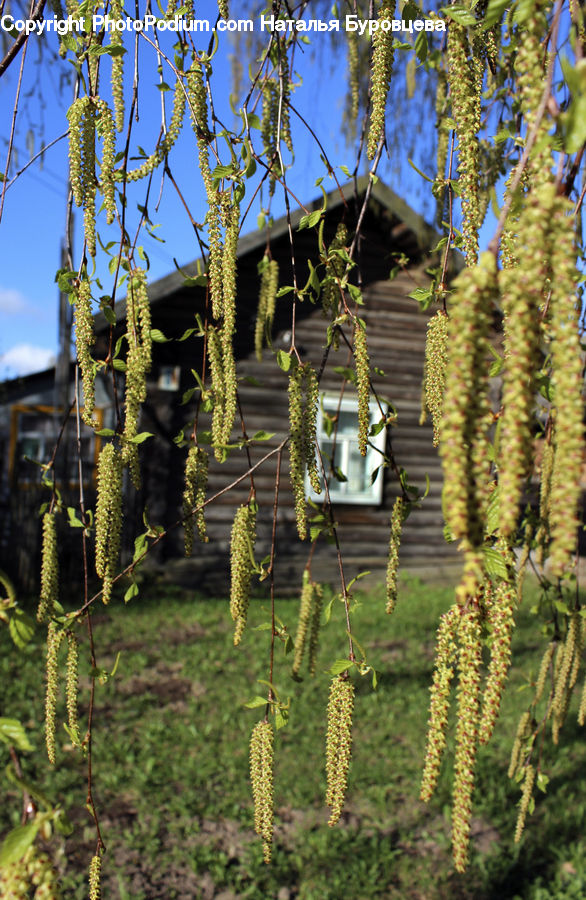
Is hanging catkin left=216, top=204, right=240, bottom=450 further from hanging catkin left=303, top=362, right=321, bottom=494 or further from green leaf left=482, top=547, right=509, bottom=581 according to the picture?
green leaf left=482, top=547, right=509, bottom=581

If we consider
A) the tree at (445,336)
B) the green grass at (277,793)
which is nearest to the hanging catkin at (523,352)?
the tree at (445,336)

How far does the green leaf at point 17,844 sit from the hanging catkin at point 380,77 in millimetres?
1014

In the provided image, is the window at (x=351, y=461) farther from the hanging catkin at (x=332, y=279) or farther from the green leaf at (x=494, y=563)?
the green leaf at (x=494, y=563)

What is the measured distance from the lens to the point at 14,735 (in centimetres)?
74

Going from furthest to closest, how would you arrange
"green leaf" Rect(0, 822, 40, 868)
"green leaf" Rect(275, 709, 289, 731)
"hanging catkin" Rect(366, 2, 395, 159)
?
"green leaf" Rect(275, 709, 289, 731) < "hanging catkin" Rect(366, 2, 395, 159) < "green leaf" Rect(0, 822, 40, 868)

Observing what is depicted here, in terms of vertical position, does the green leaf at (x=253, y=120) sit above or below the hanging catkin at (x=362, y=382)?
above

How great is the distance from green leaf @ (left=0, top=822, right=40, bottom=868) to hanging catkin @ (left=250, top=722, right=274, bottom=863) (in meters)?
0.64

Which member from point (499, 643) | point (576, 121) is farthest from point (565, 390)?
point (499, 643)

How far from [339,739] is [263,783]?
0.18 meters

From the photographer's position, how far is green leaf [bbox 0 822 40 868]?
65 centimetres

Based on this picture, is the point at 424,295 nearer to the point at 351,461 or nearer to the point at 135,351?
the point at 135,351

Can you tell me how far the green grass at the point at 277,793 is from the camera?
9.95ft

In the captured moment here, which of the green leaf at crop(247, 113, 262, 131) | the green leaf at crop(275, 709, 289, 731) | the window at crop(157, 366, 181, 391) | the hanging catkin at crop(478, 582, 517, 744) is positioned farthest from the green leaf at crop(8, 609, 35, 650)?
the window at crop(157, 366, 181, 391)

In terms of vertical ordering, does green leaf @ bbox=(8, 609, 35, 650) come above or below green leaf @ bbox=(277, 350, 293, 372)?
below
